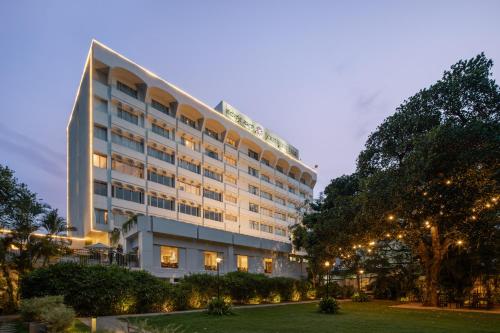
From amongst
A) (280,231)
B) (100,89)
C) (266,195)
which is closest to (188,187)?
(100,89)

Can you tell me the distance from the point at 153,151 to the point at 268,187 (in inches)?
1094

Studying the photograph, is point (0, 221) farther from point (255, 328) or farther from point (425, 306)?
point (425, 306)

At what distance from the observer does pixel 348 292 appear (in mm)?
48062

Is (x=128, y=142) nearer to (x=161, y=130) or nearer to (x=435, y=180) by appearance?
(x=161, y=130)

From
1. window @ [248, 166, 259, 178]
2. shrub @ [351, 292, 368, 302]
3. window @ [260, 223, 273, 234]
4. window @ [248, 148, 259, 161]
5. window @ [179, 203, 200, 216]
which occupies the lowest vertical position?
shrub @ [351, 292, 368, 302]

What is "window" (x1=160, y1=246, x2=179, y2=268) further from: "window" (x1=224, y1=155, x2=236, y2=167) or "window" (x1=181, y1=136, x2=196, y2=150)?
"window" (x1=224, y1=155, x2=236, y2=167)

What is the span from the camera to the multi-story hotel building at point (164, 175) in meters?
42.3

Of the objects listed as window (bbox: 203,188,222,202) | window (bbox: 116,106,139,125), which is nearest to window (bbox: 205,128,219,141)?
window (bbox: 203,188,222,202)

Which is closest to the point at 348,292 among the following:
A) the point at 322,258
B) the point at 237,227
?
the point at 322,258

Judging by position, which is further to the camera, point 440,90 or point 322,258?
point 322,258

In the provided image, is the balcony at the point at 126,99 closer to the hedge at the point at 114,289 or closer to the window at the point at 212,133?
the window at the point at 212,133

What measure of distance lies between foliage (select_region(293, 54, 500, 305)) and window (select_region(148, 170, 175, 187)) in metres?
23.4

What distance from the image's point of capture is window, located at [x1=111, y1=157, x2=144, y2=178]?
46.7m

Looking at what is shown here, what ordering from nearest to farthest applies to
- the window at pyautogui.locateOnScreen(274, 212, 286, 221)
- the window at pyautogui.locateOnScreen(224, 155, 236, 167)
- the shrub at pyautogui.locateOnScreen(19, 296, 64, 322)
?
the shrub at pyautogui.locateOnScreen(19, 296, 64, 322)
the window at pyautogui.locateOnScreen(224, 155, 236, 167)
the window at pyautogui.locateOnScreen(274, 212, 286, 221)
